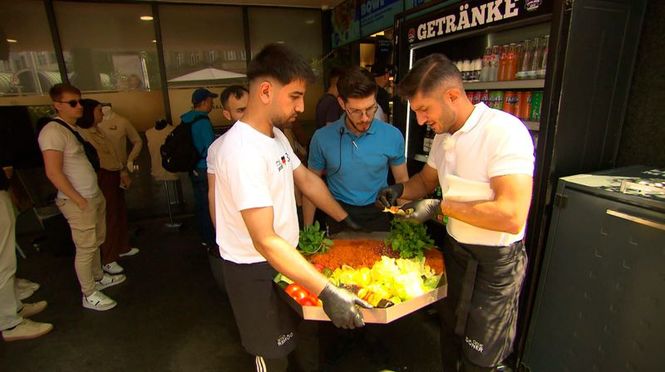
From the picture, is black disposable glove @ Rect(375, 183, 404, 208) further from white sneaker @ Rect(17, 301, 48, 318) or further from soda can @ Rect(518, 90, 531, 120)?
white sneaker @ Rect(17, 301, 48, 318)

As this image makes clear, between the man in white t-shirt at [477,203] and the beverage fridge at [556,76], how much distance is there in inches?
16.5

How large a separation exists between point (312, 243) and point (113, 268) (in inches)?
117

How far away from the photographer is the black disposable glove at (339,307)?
1355 millimetres

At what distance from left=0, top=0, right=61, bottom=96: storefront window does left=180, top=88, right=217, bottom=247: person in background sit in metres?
2.63

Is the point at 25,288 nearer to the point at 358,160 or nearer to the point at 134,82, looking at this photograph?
the point at 134,82

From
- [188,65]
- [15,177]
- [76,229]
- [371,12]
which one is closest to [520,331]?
[76,229]

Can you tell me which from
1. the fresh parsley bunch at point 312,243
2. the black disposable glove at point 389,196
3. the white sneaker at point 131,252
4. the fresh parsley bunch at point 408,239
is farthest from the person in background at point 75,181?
the fresh parsley bunch at point 408,239

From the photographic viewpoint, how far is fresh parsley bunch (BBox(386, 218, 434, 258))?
183 cm

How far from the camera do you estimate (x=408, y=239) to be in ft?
6.14

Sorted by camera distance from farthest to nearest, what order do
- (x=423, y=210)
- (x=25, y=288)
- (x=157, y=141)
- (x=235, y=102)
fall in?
(x=157, y=141), (x=25, y=288), (x=235, y=102), (x=423, y=210)

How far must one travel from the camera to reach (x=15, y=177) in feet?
12.1

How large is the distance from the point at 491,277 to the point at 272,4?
5.51 m

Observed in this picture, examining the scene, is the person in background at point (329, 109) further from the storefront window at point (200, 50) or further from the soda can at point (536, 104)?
the storefront window at point (200, 50)

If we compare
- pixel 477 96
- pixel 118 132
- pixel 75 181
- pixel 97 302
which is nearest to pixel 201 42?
pixel 118 132
